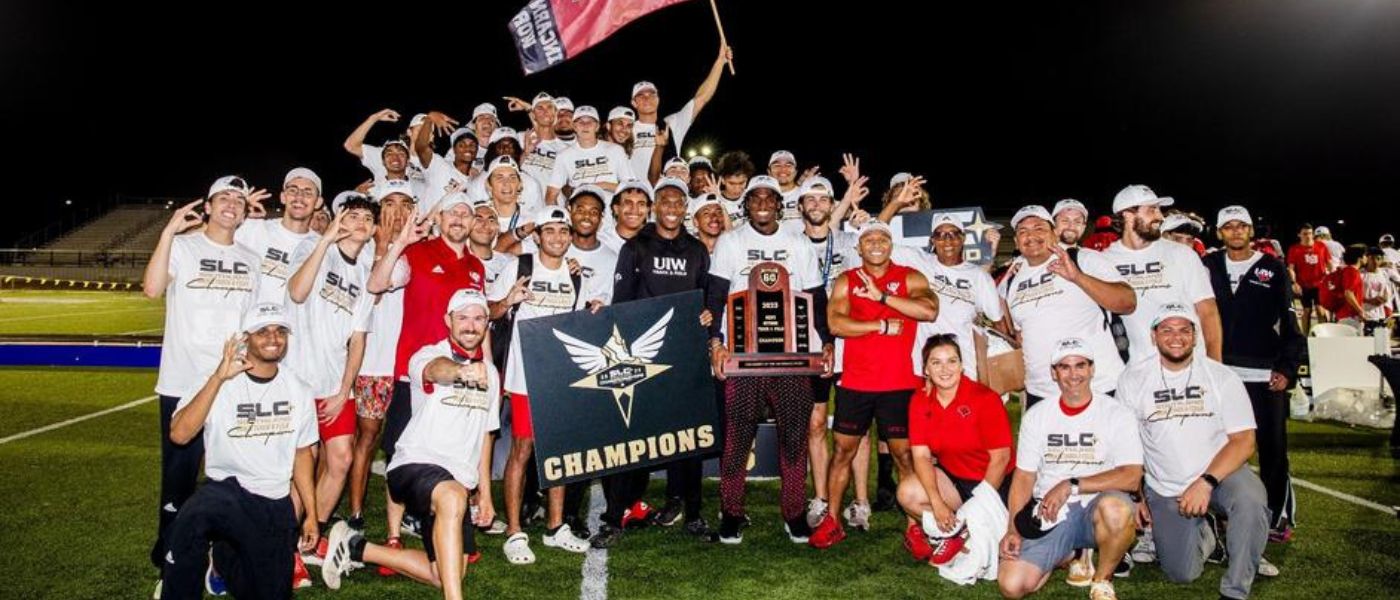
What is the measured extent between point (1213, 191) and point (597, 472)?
48.0 meters

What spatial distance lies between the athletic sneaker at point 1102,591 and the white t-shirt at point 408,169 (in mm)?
7859

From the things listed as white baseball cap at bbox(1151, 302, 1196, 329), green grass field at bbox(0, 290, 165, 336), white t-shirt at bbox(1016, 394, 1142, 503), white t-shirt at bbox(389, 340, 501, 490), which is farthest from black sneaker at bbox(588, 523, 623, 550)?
green grass field at bbox(0, 290, 165, 336)

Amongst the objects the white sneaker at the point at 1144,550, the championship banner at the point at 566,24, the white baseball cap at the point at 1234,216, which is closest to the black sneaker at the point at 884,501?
the white sneaker at the point at 1144,550

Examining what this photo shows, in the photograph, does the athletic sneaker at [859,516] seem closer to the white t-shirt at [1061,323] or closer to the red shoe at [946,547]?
the red shoe at [946,547]

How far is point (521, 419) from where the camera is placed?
6.36 metres

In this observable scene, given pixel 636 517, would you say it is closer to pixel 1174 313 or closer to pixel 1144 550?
pixel 1144 550

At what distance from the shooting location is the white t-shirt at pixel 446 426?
5137mm

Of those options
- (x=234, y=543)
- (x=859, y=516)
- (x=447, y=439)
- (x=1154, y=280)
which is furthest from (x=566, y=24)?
(x=234, y=543)

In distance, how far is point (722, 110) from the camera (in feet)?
147

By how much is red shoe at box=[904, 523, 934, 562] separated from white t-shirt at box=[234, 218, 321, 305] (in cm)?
447

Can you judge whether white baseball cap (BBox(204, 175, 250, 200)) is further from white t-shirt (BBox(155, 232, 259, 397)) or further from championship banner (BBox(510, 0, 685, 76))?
championship banner (BBox(510, 0, 685, 76))

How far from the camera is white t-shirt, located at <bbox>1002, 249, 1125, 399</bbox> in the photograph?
248 inches

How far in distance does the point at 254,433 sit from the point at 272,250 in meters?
1.65

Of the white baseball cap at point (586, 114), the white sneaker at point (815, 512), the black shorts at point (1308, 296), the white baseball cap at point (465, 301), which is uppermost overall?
the white baseball cap at point (586, 114)
